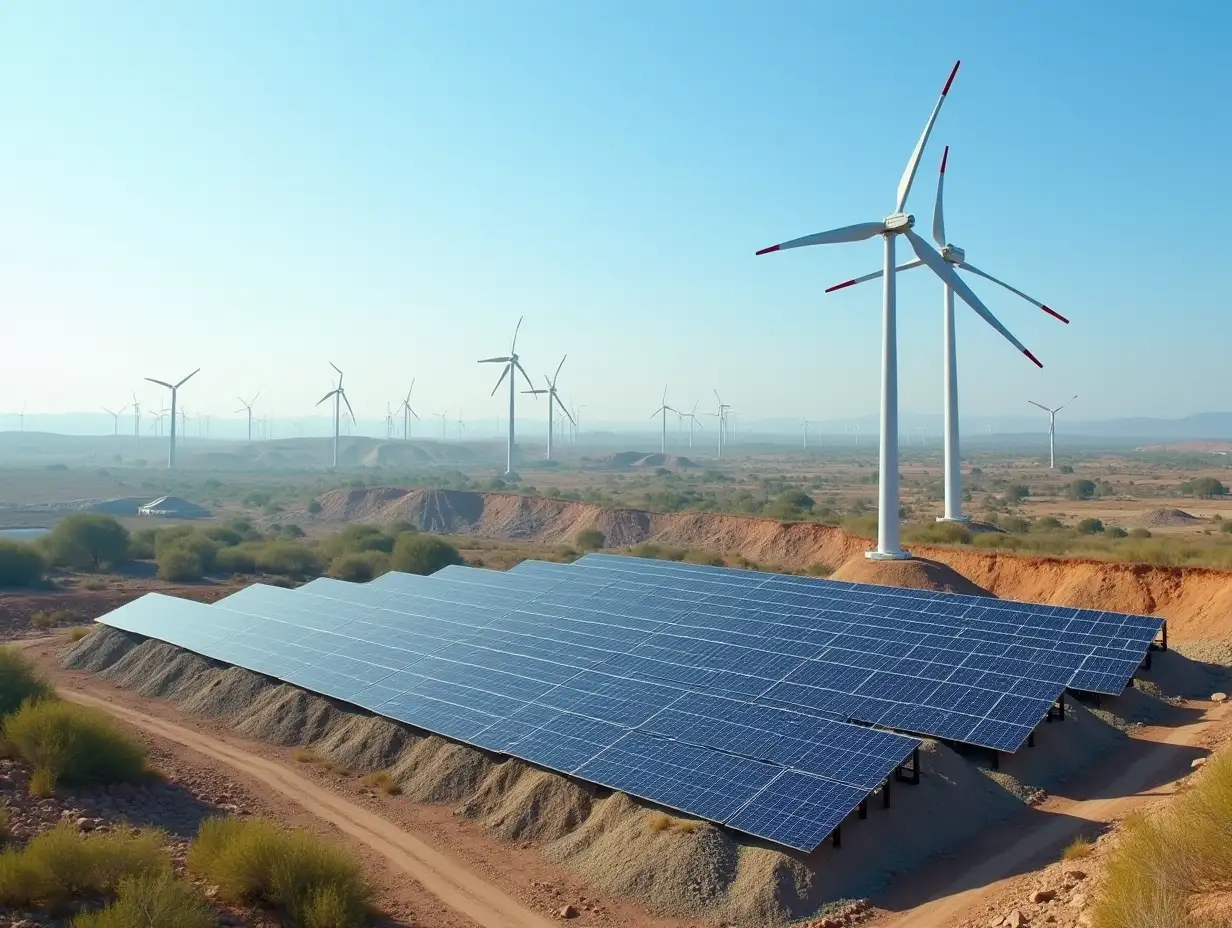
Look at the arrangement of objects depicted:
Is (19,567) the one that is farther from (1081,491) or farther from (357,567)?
(1081,491)

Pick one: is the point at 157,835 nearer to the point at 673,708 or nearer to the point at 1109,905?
the point at 673,708

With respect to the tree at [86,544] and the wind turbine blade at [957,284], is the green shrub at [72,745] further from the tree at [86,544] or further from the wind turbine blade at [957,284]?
the tree at [86,544]

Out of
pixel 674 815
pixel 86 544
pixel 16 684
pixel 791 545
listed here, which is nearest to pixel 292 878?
pixel 674 815

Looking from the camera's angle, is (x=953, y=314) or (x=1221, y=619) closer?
(x=1221, y=619)

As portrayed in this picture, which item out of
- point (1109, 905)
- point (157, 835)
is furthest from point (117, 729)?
point (1109, 905)

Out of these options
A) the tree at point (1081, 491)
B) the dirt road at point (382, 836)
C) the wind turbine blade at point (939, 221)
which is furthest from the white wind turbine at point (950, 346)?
the tree at point (1081, 491)

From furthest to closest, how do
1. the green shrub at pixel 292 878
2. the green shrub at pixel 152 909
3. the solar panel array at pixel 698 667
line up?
Result: the solar panel array at pixel 698 667 < the green shrub at pixel 292 878 < the green shrub at pixel 152 909
